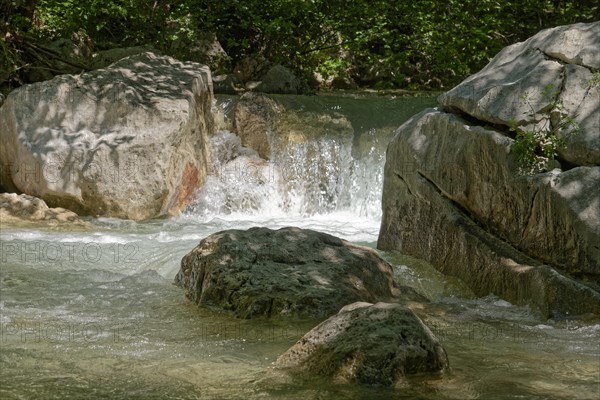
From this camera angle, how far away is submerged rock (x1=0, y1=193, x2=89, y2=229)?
382 inches

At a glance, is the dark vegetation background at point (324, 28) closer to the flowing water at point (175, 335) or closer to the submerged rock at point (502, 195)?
the flowing water at point (175, 335)

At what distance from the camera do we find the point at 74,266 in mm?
7738

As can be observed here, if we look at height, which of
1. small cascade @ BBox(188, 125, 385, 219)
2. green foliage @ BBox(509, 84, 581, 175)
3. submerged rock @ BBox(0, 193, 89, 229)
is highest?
green foliage @ BBox(509, 84, 581, 175)

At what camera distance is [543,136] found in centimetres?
675

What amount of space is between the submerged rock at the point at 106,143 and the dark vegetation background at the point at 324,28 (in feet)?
12.8

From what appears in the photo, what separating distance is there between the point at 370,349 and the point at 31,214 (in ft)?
20.9

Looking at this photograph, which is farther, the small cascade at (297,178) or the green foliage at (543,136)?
the small cascade at (297,178)

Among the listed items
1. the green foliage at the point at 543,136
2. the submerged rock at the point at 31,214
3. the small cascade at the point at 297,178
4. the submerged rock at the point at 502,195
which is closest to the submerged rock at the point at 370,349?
the submerged rock at the point at 502,195

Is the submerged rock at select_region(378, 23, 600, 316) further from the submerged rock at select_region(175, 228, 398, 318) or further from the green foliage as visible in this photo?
the submerged rock at select_region(175, 228, 398, 318)

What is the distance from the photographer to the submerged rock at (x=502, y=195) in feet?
20.9

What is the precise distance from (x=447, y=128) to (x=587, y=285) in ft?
6.17

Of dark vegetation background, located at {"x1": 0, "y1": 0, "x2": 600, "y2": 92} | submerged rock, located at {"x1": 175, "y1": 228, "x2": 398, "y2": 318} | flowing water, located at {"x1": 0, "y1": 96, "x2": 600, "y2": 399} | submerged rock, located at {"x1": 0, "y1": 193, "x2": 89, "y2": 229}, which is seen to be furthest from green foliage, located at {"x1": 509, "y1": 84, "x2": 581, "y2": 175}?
dark vegetation background, located at {"x1": 0, "y1": 0, "x2": 600, "y2": 92}

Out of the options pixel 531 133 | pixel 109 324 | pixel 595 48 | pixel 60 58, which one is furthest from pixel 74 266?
pixel 60 58

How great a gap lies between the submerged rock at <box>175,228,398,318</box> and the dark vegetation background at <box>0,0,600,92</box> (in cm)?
918
